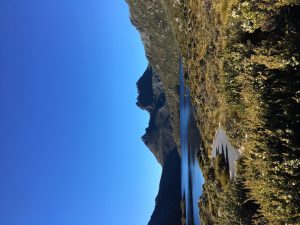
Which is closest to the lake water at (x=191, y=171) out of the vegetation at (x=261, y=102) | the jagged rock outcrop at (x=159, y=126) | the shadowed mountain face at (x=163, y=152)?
the vegetation at (x=261, y=102)

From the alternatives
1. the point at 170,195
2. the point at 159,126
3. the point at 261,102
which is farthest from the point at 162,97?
the point at 261,102

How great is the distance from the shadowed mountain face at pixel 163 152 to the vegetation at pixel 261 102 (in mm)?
50517

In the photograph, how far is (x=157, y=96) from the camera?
116 m

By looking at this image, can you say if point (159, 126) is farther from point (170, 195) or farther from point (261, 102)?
point (261, 102)

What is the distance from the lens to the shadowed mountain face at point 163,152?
85.6m

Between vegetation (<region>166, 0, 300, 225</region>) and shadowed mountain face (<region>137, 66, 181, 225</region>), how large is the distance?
50517 mm

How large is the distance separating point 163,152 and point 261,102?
88.8 m

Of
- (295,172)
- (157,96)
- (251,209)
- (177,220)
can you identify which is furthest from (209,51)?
(157,96)

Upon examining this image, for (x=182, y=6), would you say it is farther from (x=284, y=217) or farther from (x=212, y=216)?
(x=284, y=217)

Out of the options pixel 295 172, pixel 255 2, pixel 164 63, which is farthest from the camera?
pixel 164 63

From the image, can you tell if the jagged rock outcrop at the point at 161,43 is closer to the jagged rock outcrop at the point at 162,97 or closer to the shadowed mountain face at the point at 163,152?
the jagged rock outcrop at the point at 162,97

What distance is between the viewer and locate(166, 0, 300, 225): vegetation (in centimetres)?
1747

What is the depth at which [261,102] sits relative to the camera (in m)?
19.6

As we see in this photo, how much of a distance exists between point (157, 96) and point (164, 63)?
33078mm
